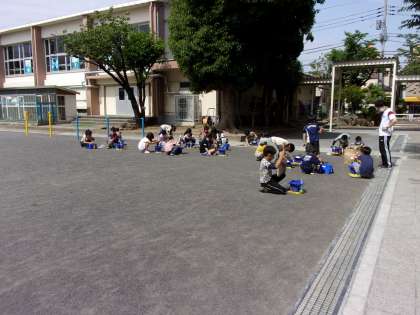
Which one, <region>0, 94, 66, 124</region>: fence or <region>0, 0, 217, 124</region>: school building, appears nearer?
<region>0, 0, 217, 124</region>: school building

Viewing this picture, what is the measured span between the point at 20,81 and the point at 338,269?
40.8 meters

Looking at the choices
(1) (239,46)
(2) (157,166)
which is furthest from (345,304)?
(1) (239,46)

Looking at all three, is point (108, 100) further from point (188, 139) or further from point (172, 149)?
point (172, 149)

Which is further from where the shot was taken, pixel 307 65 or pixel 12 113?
pixel 307 65

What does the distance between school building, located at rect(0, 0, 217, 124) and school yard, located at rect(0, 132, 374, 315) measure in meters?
18.1

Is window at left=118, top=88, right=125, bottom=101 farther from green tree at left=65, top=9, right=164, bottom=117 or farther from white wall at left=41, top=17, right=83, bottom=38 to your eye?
white wall at left=41, top=17, right=83, bottom=38

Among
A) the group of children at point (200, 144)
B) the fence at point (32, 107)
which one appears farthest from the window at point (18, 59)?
the group of children at point (200, 144)

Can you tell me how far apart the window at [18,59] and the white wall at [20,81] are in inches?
20.2

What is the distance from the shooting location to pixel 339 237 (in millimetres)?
5059

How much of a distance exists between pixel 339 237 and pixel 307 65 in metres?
46.7

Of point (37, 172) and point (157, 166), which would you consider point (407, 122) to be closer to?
point (157, 166)

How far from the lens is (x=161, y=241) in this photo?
16.0ft


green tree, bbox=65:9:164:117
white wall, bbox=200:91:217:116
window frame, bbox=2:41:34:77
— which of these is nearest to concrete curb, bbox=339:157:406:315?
white wall, bbox=200:91:217:116

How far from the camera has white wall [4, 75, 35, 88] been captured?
36.9 meters
